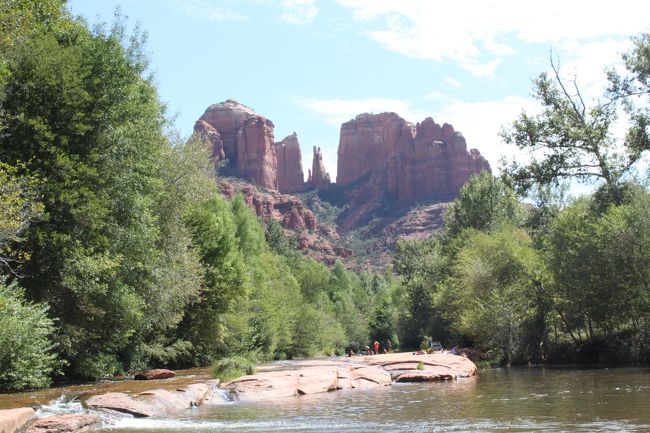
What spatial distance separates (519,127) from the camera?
35.1 meters

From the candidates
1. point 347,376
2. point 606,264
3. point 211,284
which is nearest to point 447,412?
point 347,376

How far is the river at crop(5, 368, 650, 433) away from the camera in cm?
1314

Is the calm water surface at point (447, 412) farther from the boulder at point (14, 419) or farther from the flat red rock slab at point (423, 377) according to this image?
the flat red rock slab at point (423, 377)

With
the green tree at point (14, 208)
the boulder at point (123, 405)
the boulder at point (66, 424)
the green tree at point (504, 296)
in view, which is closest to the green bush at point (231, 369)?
the boulder at point (123, 405)

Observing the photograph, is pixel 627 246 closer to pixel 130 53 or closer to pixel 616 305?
pixel 616 305

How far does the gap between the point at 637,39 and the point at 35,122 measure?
93.3ft

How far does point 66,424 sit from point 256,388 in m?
8.32

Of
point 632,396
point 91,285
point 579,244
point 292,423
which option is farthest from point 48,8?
point 579,244

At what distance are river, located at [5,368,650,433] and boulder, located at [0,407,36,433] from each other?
1947 mm

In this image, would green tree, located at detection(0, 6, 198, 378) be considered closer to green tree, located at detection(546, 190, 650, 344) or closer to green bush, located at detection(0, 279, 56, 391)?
green bush, located at detection(0, 279, 56, 391)

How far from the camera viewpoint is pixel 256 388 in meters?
21.4

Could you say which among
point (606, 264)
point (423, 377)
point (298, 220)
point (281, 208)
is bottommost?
point (423, 377)

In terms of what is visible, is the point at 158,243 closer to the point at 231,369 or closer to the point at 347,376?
the point at 231,369

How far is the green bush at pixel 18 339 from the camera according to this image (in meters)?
16.6
